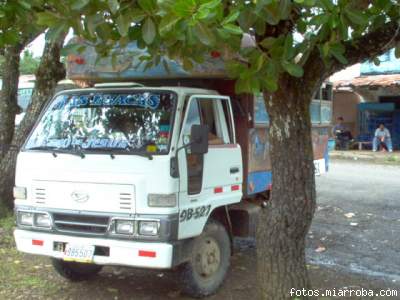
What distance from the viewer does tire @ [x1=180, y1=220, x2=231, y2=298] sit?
208 inches

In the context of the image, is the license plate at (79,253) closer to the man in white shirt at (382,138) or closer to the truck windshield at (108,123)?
the truck windshield at (108,123)

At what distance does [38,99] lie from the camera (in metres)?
8.52

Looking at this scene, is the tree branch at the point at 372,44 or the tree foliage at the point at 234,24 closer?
the tree foliage at the point at 234,24

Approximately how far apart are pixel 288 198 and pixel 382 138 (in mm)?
18043

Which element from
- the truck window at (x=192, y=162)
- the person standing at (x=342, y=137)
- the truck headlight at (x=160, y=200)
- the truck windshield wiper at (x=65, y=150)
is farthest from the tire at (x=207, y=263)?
the person standing at (x=342, y=137)

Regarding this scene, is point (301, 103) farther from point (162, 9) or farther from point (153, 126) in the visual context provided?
point (162, 9)

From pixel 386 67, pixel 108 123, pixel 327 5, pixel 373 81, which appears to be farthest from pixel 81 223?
pixel 386 67

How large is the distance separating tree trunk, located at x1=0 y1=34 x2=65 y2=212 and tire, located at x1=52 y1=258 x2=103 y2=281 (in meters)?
3.04

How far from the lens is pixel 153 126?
518 centimetres

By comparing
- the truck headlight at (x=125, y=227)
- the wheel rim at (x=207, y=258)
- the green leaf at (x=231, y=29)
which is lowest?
the wheel rim at (x=207, y=258)

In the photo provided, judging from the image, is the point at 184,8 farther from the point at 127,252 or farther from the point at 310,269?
the point at 310,269

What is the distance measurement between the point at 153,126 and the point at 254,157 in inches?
65.7

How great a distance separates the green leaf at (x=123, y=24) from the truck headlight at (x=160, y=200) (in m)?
1.89

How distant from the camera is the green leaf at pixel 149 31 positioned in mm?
3117
